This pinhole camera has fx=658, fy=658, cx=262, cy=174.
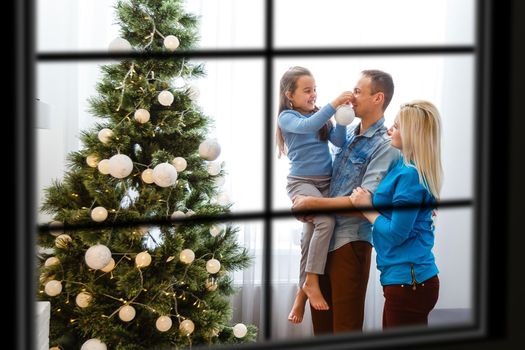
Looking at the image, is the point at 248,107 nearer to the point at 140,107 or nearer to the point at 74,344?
the point at 140,107

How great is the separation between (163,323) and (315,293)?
0.83 meters

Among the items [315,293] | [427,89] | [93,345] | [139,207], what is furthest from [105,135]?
[427,89]

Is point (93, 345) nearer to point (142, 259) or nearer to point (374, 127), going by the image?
point (142, 259)

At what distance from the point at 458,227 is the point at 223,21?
6.26ft

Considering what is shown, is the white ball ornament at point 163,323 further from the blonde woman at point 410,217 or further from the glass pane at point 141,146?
the blonde woman at point 410,217

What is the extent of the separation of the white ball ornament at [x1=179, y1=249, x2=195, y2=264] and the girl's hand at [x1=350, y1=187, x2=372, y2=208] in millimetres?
812

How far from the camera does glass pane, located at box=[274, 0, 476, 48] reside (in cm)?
374

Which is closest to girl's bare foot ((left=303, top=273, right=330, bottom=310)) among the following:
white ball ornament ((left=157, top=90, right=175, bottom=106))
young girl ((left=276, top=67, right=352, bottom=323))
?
young girl ((left=276, top=67, right=352, bottom=323))

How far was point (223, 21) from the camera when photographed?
3.68 metres

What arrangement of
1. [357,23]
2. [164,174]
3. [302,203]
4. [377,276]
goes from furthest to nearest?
[377,276]
[357,23]
[302,203]
[164,174]

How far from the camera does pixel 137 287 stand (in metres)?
3.03

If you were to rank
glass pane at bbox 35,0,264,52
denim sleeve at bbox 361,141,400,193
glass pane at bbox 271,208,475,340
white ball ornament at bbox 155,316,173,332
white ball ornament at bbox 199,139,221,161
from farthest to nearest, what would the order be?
glass pane at bbox 271,208,475,340 → glass pane at bbox 35,0,264,52 → denim sleeve at bbox 361,141,400,193 → white ball ornament at bbox 199,139,221,161 → white ball ornament at bbox 155,316,173,332

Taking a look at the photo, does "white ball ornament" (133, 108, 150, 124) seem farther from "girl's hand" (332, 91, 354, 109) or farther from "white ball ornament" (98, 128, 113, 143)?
"girl's hand" (332, 91, 354, 109)
